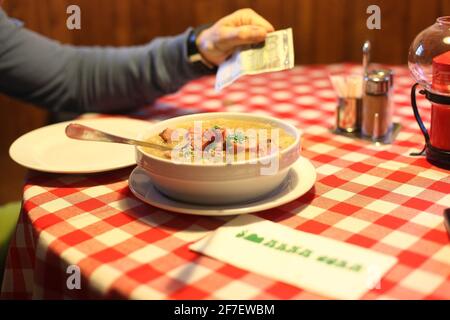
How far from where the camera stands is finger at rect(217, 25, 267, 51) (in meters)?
1.48

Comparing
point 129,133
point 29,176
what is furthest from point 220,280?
point 129,133

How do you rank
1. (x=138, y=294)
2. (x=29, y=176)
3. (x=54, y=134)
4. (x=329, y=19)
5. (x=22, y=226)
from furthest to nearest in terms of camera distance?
(x=329, y=19)
(x=54, y=134)
(x=29, y=176)
(x=22, y=226)
(x=138, y=294)

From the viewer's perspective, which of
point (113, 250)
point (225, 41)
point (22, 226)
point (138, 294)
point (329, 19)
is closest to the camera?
point (138, 294)

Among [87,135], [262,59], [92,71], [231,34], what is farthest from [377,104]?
[92,71]

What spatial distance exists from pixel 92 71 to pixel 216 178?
1.01 meters

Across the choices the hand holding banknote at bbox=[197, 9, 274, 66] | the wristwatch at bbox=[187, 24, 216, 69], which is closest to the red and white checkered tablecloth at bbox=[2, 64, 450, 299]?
the hand holding banknote at bbox=[197, 9, 274, 66]

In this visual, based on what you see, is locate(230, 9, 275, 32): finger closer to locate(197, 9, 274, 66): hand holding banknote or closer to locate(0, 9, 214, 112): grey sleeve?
locate(197, 9, 274, 66): hand holding banknote

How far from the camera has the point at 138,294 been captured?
32.3 inches

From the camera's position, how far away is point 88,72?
72.9 inches

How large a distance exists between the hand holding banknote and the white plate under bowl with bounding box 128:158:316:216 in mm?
445

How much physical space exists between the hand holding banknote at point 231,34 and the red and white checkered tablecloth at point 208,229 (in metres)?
0.30

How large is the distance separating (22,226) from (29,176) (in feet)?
0.49

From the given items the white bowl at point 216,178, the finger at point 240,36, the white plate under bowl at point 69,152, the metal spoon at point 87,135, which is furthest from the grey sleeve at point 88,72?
the white bowl at point 216,178

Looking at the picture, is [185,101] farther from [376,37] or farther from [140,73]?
[376,37]
